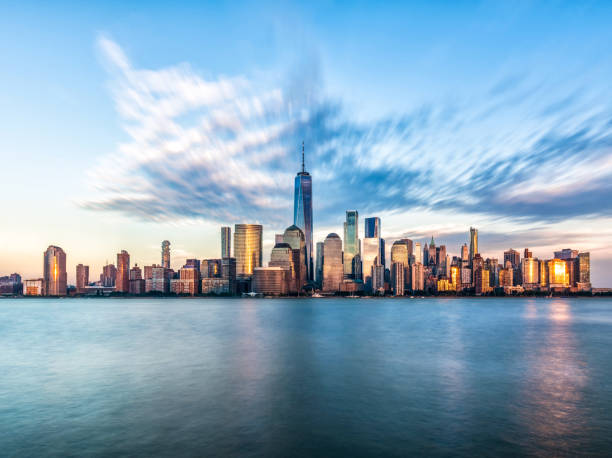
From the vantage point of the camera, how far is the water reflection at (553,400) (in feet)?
92.0

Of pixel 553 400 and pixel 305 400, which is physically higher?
pixel 305 400

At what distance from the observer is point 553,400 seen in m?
37.8

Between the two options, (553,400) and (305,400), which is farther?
(305,400)

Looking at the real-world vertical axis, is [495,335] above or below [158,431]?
below

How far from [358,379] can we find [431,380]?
27.6 ft

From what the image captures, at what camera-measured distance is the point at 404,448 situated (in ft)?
87.2

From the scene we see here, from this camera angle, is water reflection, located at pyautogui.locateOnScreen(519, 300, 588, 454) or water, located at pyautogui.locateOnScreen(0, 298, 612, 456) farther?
water reflection, located at pyautogui.locateOnScreen(519, 300, 588, 454)

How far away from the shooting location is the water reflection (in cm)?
2803

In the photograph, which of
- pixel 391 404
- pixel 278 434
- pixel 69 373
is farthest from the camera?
pixel 69 373

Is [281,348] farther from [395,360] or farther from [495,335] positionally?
[495,335]

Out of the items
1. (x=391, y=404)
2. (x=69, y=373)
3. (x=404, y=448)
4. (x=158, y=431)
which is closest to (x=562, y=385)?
(x=391, y=404)

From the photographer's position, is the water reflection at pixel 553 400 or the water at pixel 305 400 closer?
the water at pixel 305 400

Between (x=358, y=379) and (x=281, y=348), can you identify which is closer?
(x=358, y=379)

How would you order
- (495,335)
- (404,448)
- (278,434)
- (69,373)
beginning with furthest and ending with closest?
(495,335), (69,373), (278,434), (404,448)
